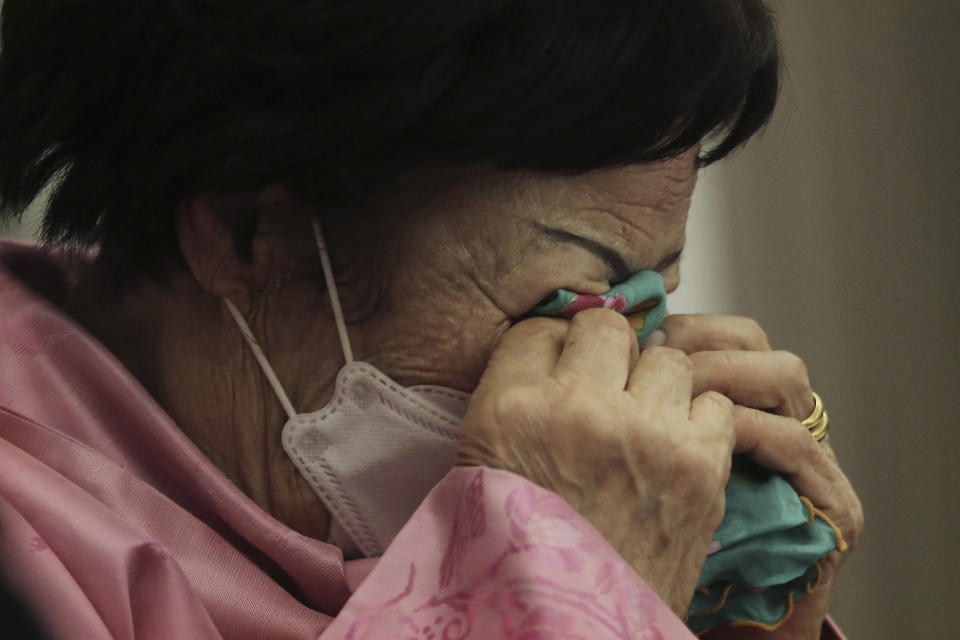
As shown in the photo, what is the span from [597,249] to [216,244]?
0.36m

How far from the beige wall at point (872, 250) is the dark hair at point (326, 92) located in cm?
111

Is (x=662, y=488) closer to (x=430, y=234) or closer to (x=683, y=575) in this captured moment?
(x=683, y=575)

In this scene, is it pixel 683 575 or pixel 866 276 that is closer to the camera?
pixel 683 575

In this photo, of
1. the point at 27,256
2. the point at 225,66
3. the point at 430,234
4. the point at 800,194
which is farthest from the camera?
the point at 800,194

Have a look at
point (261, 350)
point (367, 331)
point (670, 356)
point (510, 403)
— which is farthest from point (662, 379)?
point (261, 350)

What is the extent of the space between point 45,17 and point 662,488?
2.25 ft

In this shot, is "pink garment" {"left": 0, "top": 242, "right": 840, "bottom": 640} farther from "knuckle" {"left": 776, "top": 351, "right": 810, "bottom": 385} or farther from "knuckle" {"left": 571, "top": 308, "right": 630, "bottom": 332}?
"knuckle" {"left": 776, "top": 351, "right": 810, "bottom": 385}

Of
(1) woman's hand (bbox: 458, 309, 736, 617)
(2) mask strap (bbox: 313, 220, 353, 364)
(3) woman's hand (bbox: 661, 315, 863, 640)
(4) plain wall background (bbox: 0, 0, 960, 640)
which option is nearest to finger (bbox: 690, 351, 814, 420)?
(3) woman's hand (bbox: 661, 315, 863, 640)

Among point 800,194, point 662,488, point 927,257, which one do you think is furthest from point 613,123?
point 927,257

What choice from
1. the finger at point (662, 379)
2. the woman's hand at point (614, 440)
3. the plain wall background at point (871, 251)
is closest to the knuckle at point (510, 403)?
the woman's hand at point (614, 440)

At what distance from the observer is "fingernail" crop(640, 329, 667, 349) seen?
41.9 inches

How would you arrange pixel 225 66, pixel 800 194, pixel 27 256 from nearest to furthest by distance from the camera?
pixel 225 66 → pixel 27 256 → pixel 800 194

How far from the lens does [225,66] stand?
0.81 metres

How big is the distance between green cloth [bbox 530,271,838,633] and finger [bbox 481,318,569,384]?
0.07 ft
